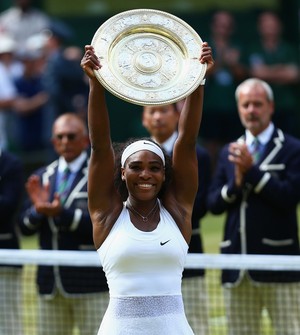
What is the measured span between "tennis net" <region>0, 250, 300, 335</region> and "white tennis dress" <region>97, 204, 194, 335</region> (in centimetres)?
281

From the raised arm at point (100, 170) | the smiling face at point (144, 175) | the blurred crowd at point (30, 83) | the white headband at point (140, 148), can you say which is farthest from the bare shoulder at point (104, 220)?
the blurred crowd at point (30, 83)

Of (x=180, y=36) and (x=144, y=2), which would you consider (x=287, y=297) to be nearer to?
(x=180, y=36)

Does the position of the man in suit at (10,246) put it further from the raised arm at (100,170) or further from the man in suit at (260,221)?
the raised arm at (100,170)

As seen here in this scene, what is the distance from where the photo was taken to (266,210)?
1060 centimetres

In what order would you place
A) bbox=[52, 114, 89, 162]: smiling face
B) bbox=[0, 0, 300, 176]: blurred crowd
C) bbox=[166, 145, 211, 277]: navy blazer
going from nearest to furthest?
1. bbox=[166, 145, 211, 277]: navy blazer
2. bbox=[52, 114, 89, 162]: smiling face
3. bbox=[0, 0, 300, 176]: blurred crowd

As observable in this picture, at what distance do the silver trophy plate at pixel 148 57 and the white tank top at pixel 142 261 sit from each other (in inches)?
33.0

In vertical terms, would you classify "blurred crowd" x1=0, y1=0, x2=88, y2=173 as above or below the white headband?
above

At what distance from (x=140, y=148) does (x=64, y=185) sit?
339 centimetres

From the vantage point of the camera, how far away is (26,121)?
56.9 feet

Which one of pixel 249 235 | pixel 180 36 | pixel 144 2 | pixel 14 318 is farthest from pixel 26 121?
pixel 180 36

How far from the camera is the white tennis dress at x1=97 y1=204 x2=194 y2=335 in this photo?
7625mm

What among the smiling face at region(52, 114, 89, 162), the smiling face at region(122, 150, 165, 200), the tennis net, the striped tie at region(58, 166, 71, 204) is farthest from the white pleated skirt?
the smiling face at region(52, 114, 89, 162)

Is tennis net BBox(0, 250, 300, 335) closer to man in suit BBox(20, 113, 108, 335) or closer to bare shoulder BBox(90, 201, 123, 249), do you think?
man in suit BBox(20, 113, 108, 335)

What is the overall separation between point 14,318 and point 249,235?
2.42 meters
